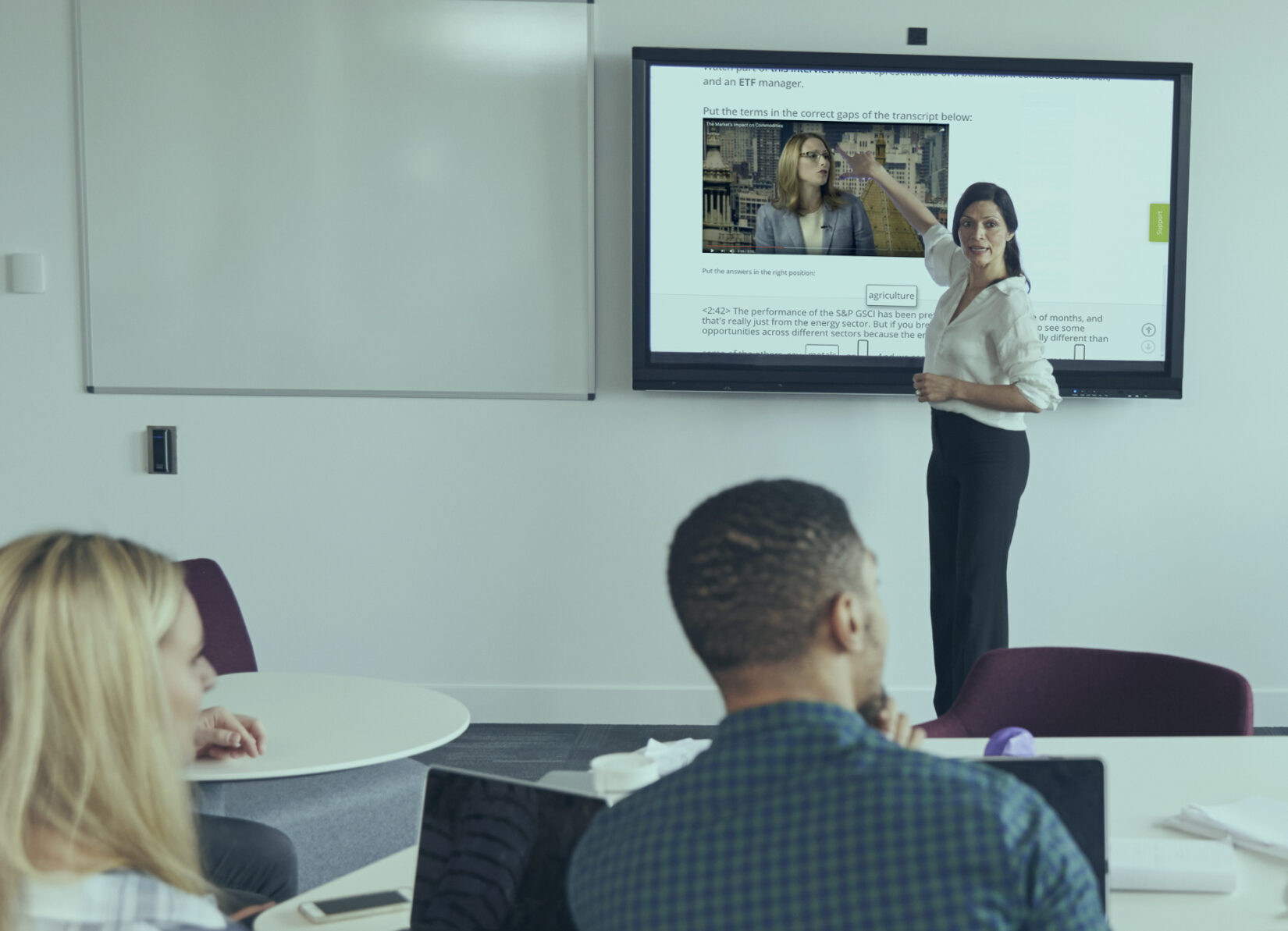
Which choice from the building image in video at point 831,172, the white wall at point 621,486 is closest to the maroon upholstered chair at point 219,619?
the white wall at point 621,486

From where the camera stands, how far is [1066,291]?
3939mm

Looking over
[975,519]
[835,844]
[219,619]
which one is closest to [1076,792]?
[835,844]

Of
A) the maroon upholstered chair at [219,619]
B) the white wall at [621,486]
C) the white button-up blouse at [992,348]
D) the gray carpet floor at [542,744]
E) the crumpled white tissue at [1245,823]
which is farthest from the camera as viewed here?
the white wall at [621,486]

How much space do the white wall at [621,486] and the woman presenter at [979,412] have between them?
22.6 inches

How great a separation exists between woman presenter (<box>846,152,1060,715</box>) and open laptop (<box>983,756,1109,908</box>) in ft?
7.60

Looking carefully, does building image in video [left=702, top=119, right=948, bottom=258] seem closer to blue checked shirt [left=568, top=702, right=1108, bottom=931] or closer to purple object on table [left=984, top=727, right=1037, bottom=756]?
purple object on table [left=984, top=727, right=1037, bottom=756]

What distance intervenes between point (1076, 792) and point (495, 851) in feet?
1.86

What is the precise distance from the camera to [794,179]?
3908 mm

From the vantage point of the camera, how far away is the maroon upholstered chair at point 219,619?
272 cm

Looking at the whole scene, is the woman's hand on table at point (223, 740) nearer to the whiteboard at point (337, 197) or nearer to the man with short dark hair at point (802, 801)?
the man with short dark hair at point (802, 801)

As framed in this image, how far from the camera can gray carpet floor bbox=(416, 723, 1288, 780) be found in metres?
3.70

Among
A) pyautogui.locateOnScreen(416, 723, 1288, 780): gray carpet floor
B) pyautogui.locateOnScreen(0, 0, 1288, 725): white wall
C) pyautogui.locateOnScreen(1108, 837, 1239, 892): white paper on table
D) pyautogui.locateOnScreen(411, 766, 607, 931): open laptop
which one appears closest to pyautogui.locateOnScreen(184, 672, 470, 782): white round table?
pyautogui.locateOnScreen(411, 766, 607, 931): open laptop

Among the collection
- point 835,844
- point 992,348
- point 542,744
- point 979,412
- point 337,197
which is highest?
point 337,197

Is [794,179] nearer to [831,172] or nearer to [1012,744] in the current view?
[831,172]
